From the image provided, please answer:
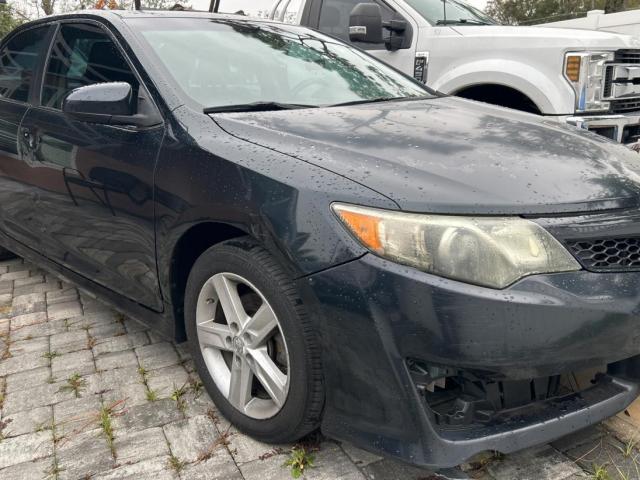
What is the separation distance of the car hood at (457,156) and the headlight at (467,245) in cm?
5

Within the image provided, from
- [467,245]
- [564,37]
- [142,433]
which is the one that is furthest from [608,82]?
[142,433]

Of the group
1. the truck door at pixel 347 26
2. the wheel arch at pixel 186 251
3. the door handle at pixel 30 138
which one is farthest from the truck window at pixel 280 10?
the wheel arch at pixel 186 251

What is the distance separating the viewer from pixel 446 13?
5.30m

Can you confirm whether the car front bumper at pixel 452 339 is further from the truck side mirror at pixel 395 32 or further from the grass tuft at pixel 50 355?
the truck side mirror at pixel 395 32

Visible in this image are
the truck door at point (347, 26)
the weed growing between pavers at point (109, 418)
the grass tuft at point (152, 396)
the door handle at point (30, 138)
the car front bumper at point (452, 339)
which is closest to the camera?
the car front bumper at point (452, 339)

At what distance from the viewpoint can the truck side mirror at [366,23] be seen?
4.58 metres

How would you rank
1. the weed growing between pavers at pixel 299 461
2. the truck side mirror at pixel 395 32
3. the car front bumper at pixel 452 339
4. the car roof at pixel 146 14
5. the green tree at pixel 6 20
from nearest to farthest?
the car front bumper at pixel 452 339 → the weed growing between pavers at pixel 299 461 → the car roof at pixel 146 14 → the truck side mirror at pixel 395 32 → the green tree at pixel 6 20

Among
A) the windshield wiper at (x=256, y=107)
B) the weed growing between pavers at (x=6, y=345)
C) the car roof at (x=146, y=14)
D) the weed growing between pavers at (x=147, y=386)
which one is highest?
the car roof at (x=146, y=14)

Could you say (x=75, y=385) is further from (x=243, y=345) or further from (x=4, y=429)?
(x=243, y=345)

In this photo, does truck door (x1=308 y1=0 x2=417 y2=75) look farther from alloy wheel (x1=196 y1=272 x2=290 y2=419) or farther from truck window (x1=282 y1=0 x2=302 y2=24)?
alloy wheel (x1=196 y1=272 x2=290 y2=419)

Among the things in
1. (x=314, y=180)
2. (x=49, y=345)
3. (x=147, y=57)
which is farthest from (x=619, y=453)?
(x=49, y=345)

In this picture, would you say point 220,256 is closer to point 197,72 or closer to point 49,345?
point 197,72

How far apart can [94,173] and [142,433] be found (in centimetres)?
116

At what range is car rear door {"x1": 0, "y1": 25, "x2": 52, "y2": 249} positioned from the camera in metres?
3.35
